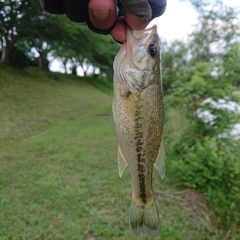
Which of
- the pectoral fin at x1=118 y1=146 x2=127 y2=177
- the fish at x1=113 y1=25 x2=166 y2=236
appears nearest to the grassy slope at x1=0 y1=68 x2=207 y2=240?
the pectoral fin at x1=118 y1=146 x2=127 y2=177

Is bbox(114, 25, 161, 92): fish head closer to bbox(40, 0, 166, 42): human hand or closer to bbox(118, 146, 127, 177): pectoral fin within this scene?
bbox(40, 0, 166, 42): human hand

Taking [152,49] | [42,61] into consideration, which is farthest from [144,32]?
[42,61]

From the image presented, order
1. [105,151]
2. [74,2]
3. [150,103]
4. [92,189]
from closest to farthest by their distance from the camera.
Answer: [74,2] < [150,103] < [92,189] < [105,151]

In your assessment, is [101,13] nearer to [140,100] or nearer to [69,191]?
[140,100]

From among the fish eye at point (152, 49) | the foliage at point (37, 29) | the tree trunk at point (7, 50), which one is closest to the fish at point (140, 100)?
the fish eye at point (152, 49)

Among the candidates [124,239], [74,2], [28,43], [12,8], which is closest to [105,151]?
[124,239]

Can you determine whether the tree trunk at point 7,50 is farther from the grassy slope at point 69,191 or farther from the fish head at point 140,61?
the fish head at point 140,61

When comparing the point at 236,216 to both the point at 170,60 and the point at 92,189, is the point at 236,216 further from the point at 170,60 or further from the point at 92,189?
the point at 170,60
